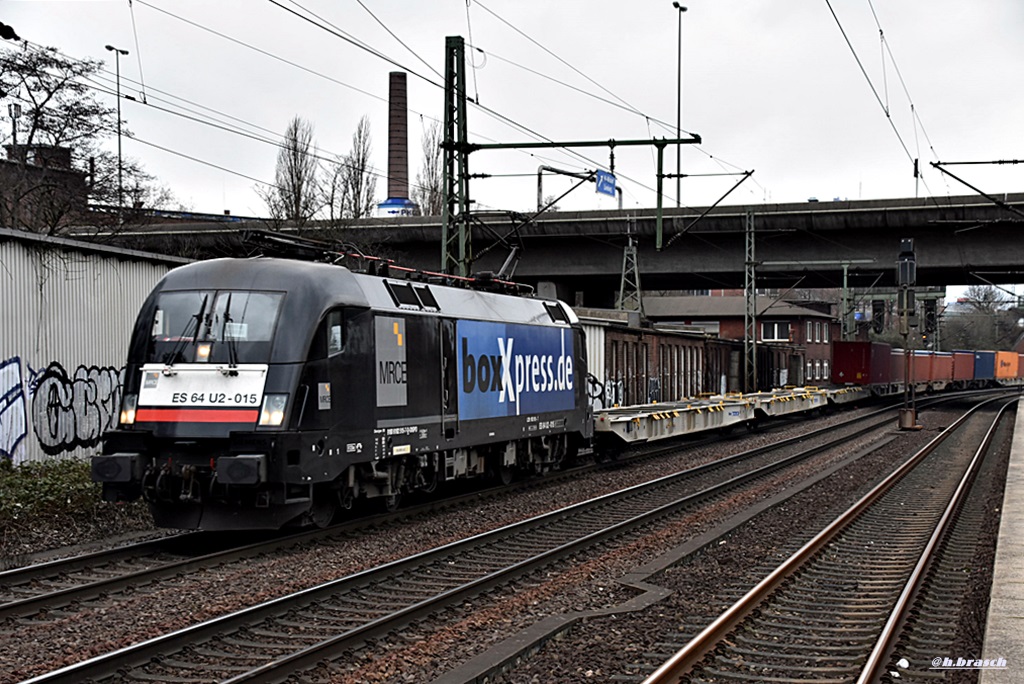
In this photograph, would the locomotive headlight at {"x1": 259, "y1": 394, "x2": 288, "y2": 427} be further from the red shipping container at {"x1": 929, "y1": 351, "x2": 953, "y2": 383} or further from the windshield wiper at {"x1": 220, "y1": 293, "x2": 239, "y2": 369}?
the red shipping container at {"x1": 929, "y1": 351, "x2": 953, "y2": 383}

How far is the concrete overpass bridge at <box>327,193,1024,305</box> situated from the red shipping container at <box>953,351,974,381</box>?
2715 cm

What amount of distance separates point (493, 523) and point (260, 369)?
13.8 feet

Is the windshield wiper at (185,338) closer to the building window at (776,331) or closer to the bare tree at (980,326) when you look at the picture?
the building window at (776,331)

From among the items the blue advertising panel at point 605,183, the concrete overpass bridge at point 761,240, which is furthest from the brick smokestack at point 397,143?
the blue advertising panel at point 605,183

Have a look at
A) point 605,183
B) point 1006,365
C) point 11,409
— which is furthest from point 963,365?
point 11,409

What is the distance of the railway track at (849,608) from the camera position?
25.3 ft

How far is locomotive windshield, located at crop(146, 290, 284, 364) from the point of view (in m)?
11.9

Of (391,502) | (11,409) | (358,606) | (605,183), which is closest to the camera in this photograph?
(358,606)

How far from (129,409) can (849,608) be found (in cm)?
765

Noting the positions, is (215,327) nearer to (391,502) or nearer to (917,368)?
(391,502)

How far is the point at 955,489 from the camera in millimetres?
19000

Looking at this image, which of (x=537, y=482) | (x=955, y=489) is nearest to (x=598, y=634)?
(x=537, y=482)

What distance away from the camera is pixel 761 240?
Result: 140 feet

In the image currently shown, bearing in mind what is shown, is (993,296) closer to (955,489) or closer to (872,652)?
(955,489)
